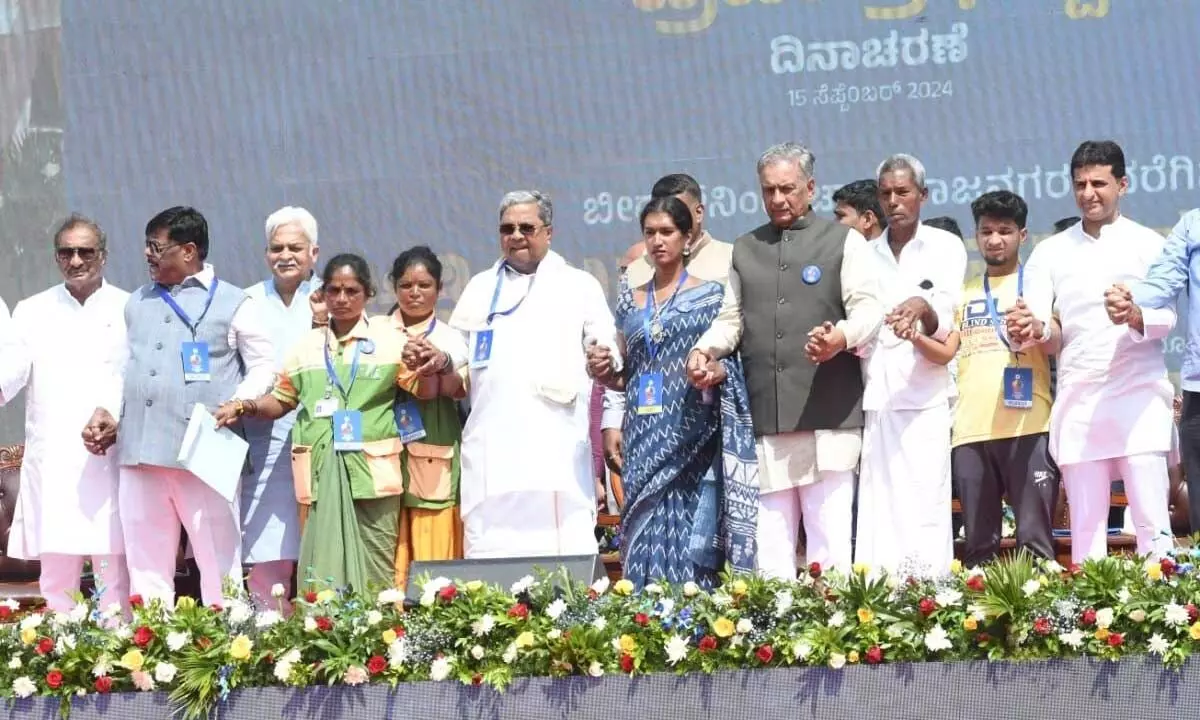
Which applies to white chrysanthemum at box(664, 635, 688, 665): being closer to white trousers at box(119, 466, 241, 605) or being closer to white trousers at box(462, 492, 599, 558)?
white trousers at box(462, 492, 599, 558)

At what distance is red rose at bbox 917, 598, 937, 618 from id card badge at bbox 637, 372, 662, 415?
1.26 metres

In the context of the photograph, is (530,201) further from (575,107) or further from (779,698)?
(575,107)

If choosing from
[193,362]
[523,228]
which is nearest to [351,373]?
[193,362]

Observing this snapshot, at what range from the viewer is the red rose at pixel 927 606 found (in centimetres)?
341

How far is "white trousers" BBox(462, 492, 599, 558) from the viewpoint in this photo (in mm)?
4781

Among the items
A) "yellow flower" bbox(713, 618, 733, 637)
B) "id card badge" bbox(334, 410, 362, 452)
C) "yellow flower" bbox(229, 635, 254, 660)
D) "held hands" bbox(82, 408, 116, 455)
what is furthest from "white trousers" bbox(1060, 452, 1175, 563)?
"held hands" bbox(82, 408, 116, 455)

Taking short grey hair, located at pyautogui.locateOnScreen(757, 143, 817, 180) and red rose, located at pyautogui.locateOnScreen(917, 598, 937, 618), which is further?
short grey hair, located at pyautogui.locateOnScreen(757, 143, 817, 180)

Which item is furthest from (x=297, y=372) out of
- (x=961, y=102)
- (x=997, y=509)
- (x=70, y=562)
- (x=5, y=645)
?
(x=961, y=102)

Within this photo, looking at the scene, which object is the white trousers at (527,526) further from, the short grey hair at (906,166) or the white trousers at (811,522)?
the short grey hair at (906,166)

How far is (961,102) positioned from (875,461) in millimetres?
2495

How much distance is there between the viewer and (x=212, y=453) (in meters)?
4.79

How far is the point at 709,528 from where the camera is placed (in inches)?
178

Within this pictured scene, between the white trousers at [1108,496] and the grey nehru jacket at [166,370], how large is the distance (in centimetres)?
234

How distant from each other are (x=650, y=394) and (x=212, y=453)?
1207mm
